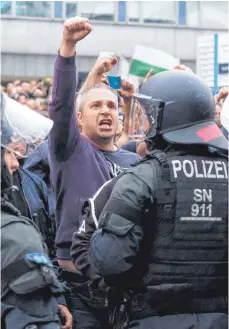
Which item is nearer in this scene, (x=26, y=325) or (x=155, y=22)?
(x=26, y=325)

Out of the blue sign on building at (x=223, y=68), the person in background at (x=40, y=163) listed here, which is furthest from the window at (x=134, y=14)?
the person in background at (x=40, y=163)

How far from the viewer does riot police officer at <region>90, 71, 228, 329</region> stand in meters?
4.16

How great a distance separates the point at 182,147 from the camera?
4.38 m

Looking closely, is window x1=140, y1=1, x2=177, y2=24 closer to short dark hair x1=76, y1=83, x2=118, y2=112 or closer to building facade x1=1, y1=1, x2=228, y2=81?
building facade x1=1, y1=1, x2=228, y2=81

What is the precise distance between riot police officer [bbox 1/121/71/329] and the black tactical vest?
630mm

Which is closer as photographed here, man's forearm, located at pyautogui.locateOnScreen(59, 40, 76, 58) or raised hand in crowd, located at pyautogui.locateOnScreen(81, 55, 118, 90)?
man's forearm, located at pyautogui.locateOnScreen(59, 40, 76, 58)

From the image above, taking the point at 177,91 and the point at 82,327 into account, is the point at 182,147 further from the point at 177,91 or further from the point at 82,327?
the point at 82,327

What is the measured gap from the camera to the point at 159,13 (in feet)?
106

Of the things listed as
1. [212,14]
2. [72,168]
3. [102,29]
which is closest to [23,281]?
[72,168]

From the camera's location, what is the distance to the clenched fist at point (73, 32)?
4.85 metres

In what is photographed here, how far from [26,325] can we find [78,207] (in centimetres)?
176

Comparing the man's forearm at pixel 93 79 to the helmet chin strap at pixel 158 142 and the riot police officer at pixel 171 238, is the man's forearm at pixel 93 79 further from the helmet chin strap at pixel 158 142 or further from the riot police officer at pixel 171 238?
the riot police officer at pixel 171 238

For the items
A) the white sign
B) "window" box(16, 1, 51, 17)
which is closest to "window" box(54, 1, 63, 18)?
"window" box(16, 1, 51, 17)

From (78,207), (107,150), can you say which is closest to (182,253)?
(78,207)
